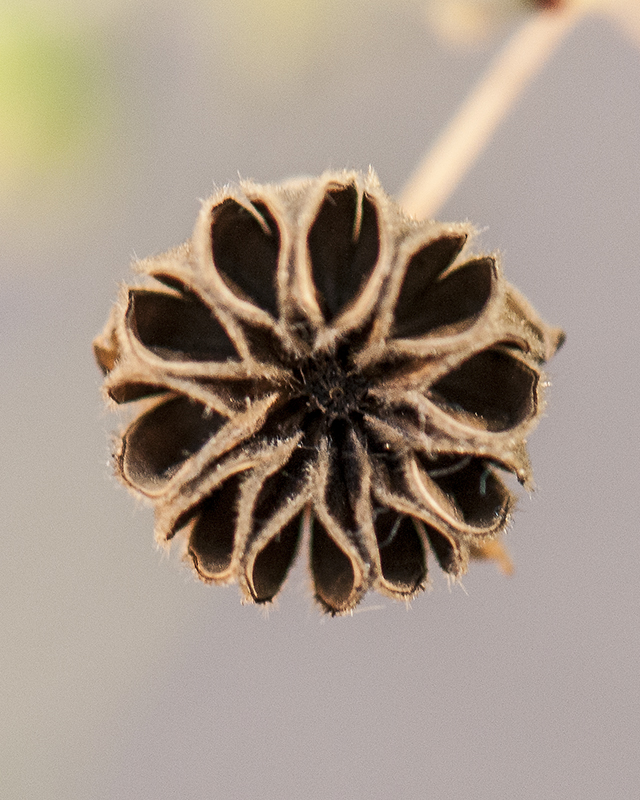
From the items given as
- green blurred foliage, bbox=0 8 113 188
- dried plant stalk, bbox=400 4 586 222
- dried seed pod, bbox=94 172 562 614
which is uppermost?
dried plant stalk, bbox=400 4 586 222

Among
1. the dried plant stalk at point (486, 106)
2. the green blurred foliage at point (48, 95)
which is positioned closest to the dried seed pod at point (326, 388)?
the dried plant stalk at point (486, 106)

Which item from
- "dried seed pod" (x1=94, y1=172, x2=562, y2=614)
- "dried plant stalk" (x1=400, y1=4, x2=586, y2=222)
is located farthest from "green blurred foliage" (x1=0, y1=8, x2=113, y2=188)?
"dried seed pod" (x1=94, y1=172, x2=562, y2=614)

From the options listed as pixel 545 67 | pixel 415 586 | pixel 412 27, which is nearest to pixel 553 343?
pixel 415 586

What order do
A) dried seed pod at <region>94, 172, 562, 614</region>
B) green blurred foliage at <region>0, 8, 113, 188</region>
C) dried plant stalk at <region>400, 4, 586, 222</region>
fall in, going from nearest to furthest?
dried seed pod at <region>94, 172, 562, 614</region>, dried plant stalk at <region>400, 4, 586, 222</region>, green blurred foliage at <region>0, 8, 113, 188</region>

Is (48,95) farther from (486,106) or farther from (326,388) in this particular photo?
(326,388)

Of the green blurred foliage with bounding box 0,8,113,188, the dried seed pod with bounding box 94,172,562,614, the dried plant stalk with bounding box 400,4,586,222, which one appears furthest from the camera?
the green blurred foliage with bounding box 0,8,113,188

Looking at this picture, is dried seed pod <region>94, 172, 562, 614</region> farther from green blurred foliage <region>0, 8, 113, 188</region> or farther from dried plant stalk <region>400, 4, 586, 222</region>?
green blurred foliage <region>0, 8, 113, 188</region>

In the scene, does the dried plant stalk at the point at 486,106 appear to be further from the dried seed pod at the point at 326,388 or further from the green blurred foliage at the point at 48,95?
the green blurred foliage at the point at 48,95

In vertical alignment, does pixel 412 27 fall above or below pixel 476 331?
above

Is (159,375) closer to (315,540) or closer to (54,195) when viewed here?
(315,540)
